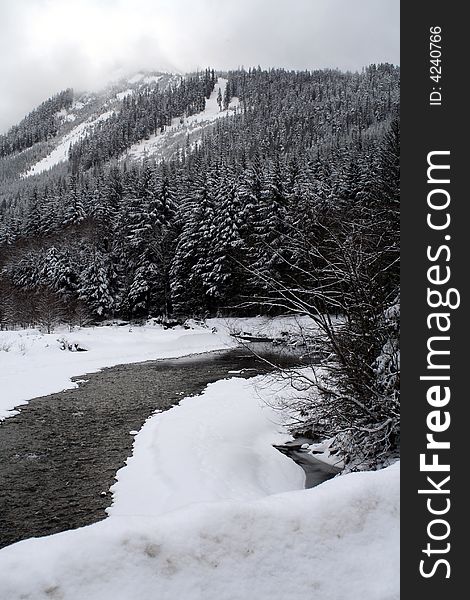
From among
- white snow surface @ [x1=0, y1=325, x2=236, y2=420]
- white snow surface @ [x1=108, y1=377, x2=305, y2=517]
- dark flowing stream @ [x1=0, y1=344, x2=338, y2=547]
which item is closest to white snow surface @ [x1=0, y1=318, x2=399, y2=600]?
white snow surface @ [x1=108, y1=377, x2=305, y2=517]

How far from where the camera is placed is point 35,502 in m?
7.50

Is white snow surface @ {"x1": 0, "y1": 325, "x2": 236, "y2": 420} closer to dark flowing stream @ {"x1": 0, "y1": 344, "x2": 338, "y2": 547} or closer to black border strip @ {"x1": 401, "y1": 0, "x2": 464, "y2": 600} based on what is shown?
dark flowing stream @ {"x1": 0, "y1": 344, "x2": 338, "y2": 547}

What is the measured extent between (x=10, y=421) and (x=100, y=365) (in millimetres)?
10356

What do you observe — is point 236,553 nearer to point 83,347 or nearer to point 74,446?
point 74,446

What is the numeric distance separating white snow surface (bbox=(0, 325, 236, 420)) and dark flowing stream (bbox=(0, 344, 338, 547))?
95cm

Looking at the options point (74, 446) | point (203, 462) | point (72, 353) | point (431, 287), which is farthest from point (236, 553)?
point (72, 353)

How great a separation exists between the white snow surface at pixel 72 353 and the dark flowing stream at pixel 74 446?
948mm

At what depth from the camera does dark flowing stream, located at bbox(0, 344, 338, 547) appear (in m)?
7.11

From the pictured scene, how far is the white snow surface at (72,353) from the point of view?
16156 millimetres

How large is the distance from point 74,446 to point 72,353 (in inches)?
543

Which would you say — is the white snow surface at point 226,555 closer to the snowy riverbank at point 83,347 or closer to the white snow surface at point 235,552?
the white snow surface at point 235,552

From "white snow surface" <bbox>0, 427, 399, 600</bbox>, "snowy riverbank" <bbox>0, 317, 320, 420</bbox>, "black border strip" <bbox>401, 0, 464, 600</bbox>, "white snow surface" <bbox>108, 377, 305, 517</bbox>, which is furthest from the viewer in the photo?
"snowy riverbank" <bbox>0, 317, 320, 420</bbox>

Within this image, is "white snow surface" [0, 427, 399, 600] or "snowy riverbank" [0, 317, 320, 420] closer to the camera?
"white snow surface" [0, 427, 399, 600]

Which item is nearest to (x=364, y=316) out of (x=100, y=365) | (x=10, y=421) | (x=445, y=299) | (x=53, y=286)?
(x=445, y=299)
